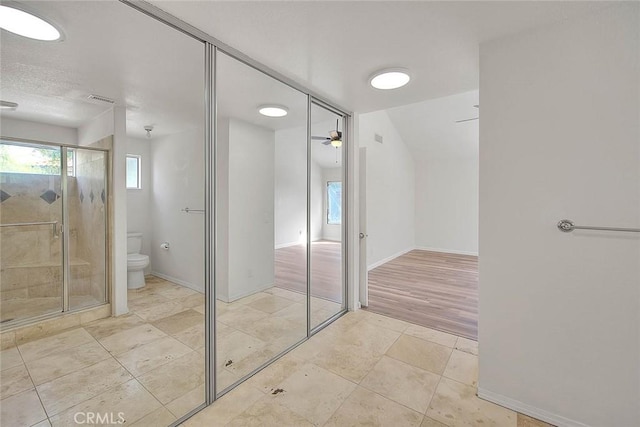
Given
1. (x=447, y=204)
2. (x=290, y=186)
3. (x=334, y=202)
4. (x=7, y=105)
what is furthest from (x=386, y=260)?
(x=7, y=105)

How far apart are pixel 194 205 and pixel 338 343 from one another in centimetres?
175

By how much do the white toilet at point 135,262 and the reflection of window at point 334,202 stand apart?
210cm

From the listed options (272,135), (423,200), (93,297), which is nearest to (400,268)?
(423,200)

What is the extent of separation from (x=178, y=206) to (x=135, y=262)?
1.49 feet

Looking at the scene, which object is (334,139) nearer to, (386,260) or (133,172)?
(133,172)

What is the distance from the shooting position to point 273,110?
2691mm

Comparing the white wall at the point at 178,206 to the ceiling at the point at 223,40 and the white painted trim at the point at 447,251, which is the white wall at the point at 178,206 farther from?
the white painted trim at the point at 447,251

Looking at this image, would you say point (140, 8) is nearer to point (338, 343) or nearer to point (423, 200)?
point (338, 343)

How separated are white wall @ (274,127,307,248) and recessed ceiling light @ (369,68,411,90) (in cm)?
87

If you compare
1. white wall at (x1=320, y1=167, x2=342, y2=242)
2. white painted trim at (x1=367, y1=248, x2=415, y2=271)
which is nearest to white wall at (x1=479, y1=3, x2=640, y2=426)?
white wall at (x1=320, y1=167, x2=342, y2=242)

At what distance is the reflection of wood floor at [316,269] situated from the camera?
119 inches

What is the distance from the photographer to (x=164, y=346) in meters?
1.93

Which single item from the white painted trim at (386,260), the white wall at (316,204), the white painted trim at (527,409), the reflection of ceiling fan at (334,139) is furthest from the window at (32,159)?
the white painted trim at (386,260)

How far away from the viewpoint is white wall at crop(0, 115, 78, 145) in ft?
3.78
